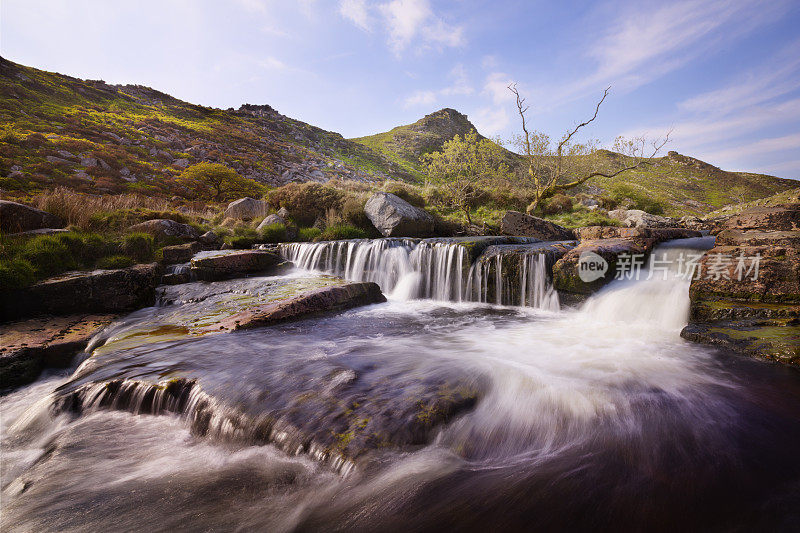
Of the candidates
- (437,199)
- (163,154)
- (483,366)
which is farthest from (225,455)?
(163,154)

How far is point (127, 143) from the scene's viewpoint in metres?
26.7

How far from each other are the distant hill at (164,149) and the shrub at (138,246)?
10716 millimetres

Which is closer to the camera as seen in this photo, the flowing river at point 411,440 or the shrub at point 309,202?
the flowing river at point 411,440

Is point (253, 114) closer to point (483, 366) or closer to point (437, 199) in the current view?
point (437, 199)

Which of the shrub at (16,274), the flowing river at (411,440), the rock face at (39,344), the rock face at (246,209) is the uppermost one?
the rock face at (246,209)

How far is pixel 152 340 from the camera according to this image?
4.34 meters

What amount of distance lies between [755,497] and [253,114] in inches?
2907

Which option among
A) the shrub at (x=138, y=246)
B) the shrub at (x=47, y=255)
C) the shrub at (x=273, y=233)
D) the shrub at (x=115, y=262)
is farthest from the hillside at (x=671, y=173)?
the shrub at (x=47, y=255)

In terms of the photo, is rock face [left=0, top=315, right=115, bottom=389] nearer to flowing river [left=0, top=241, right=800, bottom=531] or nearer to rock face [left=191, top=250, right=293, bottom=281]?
flowing river [left=0, top=241, right=800, bottom=531]

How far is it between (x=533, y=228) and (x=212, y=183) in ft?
81.4

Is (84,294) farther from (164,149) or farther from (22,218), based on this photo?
(164,149)

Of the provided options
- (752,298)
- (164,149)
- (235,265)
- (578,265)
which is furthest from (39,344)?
(164,149)

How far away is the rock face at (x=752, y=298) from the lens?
3664 mm

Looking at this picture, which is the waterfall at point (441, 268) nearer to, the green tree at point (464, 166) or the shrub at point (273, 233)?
the shrub at point (273, 233)
